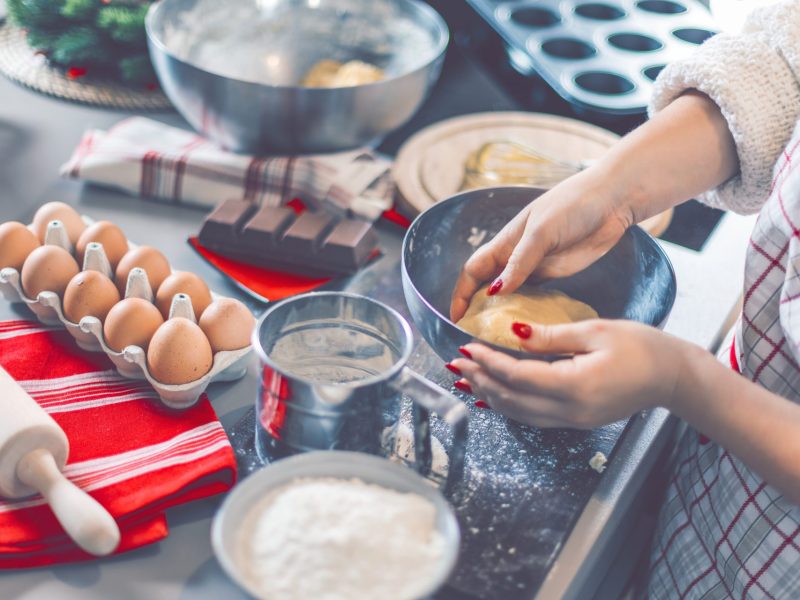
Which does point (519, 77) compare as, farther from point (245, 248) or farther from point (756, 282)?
point (756, 282)

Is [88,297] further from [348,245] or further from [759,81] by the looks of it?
[759,81]

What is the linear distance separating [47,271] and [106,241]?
3.1 inches

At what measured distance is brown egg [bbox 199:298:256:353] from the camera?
2.78 ft

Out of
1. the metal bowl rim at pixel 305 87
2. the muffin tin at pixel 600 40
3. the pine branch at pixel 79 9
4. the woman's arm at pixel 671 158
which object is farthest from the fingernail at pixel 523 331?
the pine branch at pixel 79 9

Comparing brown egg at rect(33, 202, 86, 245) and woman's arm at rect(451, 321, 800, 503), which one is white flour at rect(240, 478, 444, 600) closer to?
woman's arm at rect(451, 321, 800, 503)

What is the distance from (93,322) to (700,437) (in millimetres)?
665

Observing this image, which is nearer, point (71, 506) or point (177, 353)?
point (71, 506)

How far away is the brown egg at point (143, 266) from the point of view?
0.91 meters

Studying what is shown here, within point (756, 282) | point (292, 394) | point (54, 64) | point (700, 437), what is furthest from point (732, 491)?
point (54, 64)

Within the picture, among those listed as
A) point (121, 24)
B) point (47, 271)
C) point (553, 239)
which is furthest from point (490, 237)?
point (121, 24)

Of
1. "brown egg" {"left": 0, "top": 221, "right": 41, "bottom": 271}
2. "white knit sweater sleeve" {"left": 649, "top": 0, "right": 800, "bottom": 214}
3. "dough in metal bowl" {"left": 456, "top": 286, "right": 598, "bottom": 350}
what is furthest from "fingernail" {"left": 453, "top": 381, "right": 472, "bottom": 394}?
"brown egg" {"left": 0, "top": 221, "right": 41, "bottom": 271}

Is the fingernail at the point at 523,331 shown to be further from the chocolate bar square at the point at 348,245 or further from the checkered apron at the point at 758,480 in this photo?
the chocolate bar square at the point at 348,245

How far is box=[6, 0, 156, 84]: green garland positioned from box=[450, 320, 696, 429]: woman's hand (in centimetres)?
95

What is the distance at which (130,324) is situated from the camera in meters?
0.82
